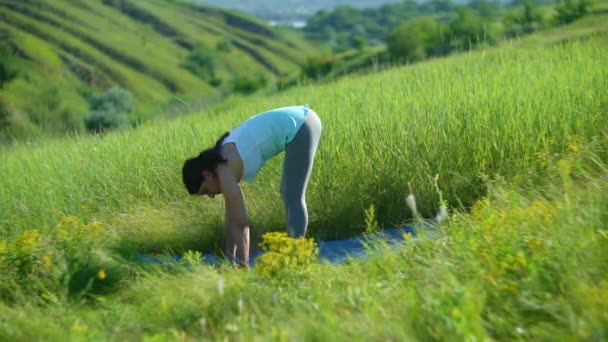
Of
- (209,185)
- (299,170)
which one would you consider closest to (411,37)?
(299,170)

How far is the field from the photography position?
321 centimetres

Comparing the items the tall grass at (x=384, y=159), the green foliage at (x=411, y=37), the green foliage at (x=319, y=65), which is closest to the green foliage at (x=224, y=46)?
the green foliage at (x=319, y=65)

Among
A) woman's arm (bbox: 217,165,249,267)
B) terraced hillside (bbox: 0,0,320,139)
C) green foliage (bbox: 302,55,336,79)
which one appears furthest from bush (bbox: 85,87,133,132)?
woman's arm (bbox: 217,165,249,267)

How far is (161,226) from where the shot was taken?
6137 mm

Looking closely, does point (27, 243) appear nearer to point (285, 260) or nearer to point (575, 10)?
point (285, 260)

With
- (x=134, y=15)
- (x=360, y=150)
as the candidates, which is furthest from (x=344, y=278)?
(x=134, y=15)

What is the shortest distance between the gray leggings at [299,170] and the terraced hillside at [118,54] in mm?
39493

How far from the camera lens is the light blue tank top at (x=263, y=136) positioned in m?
4.78

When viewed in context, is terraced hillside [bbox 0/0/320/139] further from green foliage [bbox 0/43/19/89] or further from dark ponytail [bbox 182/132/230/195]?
dark ponytail [bbox 182/132/230/195]

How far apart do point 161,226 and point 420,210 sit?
212 cm

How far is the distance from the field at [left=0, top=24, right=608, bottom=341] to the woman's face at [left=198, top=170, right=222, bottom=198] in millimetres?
541

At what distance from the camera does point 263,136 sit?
4.84 meters

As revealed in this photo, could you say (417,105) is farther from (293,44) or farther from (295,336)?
(293,44)

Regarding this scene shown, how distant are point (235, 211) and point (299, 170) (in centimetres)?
62
